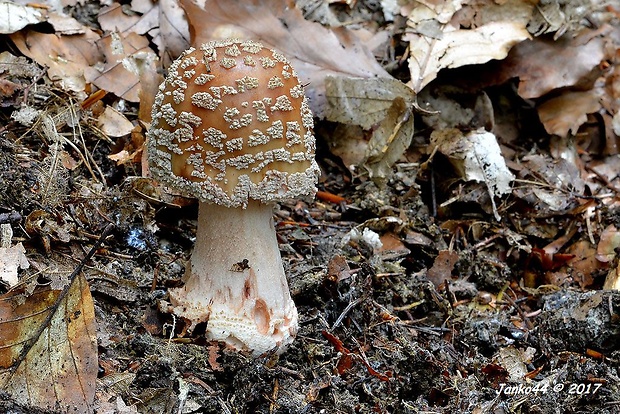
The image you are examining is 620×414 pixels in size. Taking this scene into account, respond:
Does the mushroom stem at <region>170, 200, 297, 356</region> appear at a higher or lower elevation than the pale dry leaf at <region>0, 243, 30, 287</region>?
lower

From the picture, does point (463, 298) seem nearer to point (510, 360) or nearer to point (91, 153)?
point (510, 360)

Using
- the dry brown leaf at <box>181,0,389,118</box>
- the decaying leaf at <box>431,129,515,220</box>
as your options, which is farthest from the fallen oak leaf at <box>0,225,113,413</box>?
the decaying leaf at <box>431,129,515,220</box>

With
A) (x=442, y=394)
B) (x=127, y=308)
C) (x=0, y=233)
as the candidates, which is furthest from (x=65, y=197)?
(x=442, y=394)

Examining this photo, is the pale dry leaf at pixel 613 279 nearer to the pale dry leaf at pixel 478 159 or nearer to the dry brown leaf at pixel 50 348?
the pale dry leaf at pixel 478 159

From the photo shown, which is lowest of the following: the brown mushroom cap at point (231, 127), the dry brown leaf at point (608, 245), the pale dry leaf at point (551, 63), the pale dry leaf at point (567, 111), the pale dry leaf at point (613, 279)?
the dry brown leaf at point (608, 245)

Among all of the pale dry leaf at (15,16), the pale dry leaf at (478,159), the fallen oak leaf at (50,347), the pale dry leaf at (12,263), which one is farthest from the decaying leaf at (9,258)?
the pale dry leaf at (478,159)

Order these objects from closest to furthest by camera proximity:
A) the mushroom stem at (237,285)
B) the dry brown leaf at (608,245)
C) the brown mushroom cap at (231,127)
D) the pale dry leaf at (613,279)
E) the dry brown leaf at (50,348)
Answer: the dry brown leaf at (50,348), the brown mushroom cap at (231,127), the mushroom stem at (237,285), the pale dry leaf at (613,279), the dry brown leaf at (608,245)

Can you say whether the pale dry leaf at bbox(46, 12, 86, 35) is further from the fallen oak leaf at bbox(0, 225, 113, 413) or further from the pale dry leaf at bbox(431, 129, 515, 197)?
the pale dry leaf at bbox(431, 129, 515, 197)

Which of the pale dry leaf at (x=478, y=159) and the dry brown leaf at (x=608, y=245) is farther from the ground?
the pale dry leaf at (x=478, y=159)
